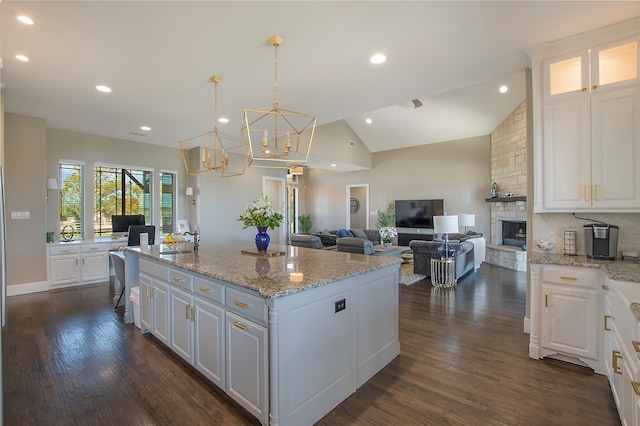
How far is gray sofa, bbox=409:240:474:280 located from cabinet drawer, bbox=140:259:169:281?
4.55 metres

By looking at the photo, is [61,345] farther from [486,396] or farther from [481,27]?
[481,27]

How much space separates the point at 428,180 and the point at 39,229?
30.5 ft

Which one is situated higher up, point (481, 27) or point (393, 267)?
point (481, 27)

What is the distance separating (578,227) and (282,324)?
2980 millimetres

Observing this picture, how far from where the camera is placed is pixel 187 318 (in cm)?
251

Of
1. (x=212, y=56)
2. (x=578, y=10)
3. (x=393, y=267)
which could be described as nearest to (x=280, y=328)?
(x=393, y=267)

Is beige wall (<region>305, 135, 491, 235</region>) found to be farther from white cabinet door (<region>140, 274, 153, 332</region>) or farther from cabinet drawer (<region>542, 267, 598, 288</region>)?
white cabinet door (<region>140, 274, 153, 332</region>)

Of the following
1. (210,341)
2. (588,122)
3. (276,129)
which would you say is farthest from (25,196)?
(588,122)

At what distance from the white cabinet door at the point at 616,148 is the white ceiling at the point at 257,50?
65cm

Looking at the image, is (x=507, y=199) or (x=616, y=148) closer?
(x=616, y=148)

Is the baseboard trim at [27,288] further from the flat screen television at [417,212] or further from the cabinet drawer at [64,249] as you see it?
the flat screen television at [417,212]

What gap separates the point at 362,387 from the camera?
2.34 meters

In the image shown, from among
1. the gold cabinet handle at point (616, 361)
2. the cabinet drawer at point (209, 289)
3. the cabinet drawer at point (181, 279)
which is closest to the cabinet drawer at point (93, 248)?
the cabinet drawer at point (181, 279)

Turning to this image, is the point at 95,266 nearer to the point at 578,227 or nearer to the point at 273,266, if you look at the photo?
the point at 273,266
